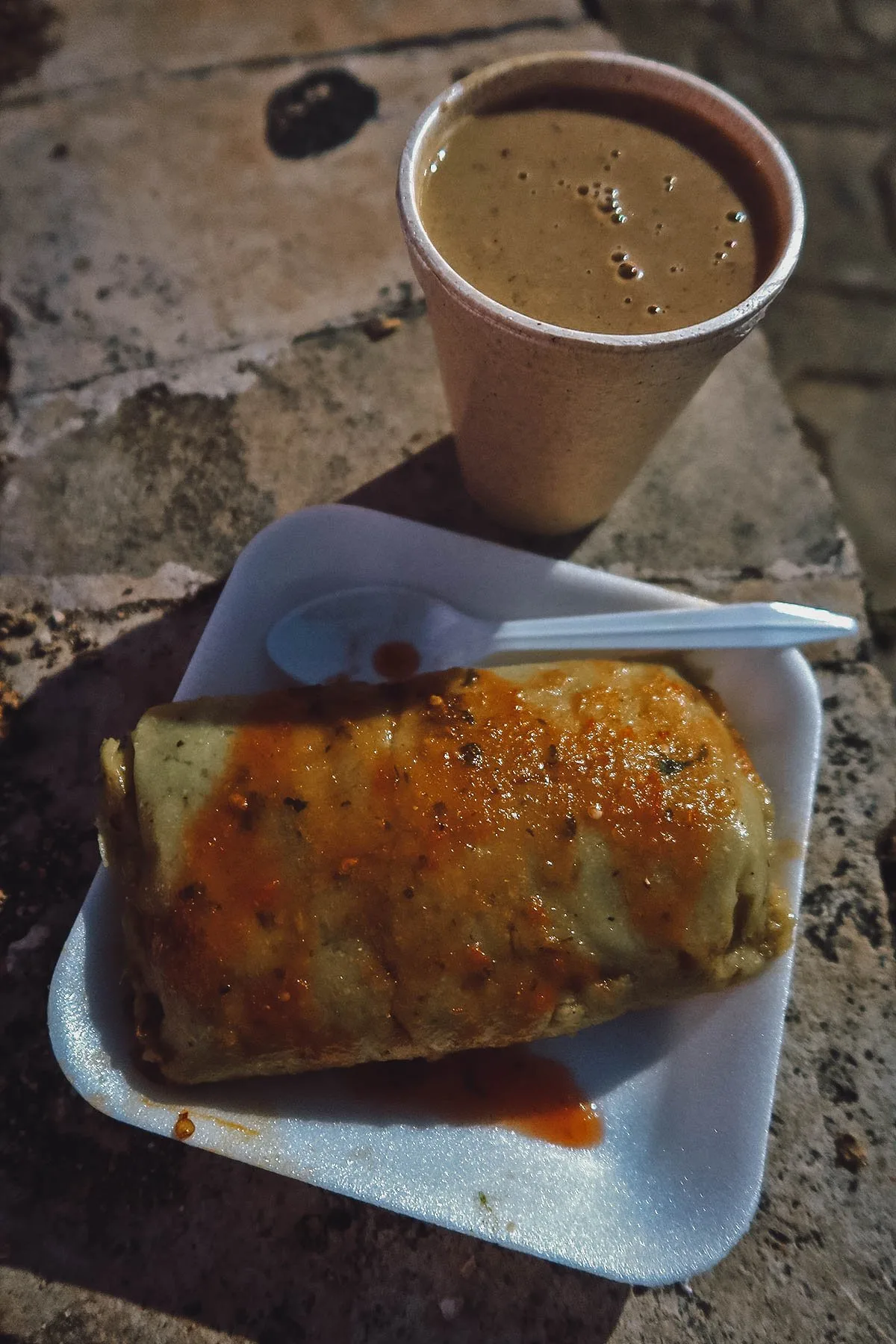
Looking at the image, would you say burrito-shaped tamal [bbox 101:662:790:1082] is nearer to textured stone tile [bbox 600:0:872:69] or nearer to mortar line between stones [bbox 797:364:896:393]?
mortar line between stones [bbox 797:364:896:393]

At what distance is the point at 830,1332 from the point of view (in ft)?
5.31

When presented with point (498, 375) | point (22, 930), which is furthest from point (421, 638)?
point (22, 930)

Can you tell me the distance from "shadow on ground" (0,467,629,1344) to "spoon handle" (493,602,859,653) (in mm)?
1134

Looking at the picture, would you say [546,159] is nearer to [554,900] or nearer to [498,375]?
[498,375]

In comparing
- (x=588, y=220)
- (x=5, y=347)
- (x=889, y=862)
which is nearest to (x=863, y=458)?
(x=889, y=862)

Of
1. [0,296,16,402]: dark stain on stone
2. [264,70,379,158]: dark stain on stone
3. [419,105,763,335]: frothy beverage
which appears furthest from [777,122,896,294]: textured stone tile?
[0,296,16,402]: dark stain on stone

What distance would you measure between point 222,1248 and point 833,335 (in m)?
2.91

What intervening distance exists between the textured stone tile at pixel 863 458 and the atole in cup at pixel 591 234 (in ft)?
3.88

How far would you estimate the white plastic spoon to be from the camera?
165 centimetres

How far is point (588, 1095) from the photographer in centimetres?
155

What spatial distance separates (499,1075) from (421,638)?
83 cm

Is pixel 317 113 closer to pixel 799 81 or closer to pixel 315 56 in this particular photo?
pixel 315 56

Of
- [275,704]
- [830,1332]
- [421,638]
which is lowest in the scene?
[830,1332]

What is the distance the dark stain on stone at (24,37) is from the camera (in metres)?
2.77
